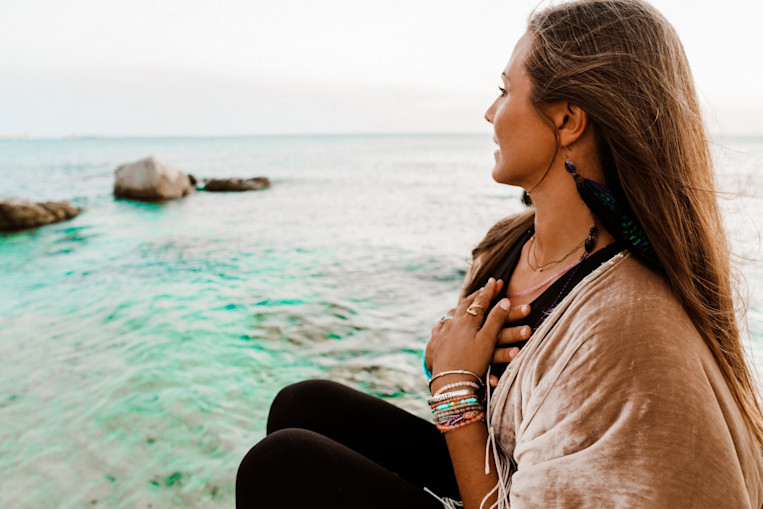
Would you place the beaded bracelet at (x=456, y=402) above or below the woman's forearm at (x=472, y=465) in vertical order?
above

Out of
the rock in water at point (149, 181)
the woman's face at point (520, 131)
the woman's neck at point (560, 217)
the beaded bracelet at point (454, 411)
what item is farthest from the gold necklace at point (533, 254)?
the rock in water at point (149, 181)

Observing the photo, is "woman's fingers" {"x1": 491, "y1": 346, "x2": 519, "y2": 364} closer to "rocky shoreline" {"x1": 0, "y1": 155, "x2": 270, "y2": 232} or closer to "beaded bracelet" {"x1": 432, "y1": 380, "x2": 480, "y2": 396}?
"beaded bracelet" {"x1": 432, "y1": 380, "x2": 480, "y2": 396}

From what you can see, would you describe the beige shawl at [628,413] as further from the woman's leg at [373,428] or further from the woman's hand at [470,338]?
the woman's leg at [373,428]

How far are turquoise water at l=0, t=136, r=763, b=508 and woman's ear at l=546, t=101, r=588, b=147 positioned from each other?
0.43 m

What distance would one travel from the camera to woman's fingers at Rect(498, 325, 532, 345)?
146 centimetres

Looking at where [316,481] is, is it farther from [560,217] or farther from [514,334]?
[560,217]

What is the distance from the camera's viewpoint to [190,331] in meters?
5.48

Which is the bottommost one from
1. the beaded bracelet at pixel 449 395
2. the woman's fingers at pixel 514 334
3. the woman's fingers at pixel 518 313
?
the beaded bracelet at pixel 449 395

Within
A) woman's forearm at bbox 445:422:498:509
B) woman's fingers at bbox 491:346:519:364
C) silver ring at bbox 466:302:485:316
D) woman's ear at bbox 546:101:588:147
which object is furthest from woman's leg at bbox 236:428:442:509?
woman's ear at bbox 546:101:588:147

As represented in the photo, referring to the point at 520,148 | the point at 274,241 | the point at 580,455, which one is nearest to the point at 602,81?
the point at 520,148

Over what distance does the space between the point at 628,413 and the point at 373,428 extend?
1069mm

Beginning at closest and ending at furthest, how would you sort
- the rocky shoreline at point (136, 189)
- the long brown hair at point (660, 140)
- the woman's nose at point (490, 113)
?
1. the long brown hair at point (660, 140)
2. the woman's nose at point (490, 113)
3. the rocky shoreline at point (136, 189)

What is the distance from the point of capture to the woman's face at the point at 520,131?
148cm

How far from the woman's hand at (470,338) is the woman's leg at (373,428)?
381mm
